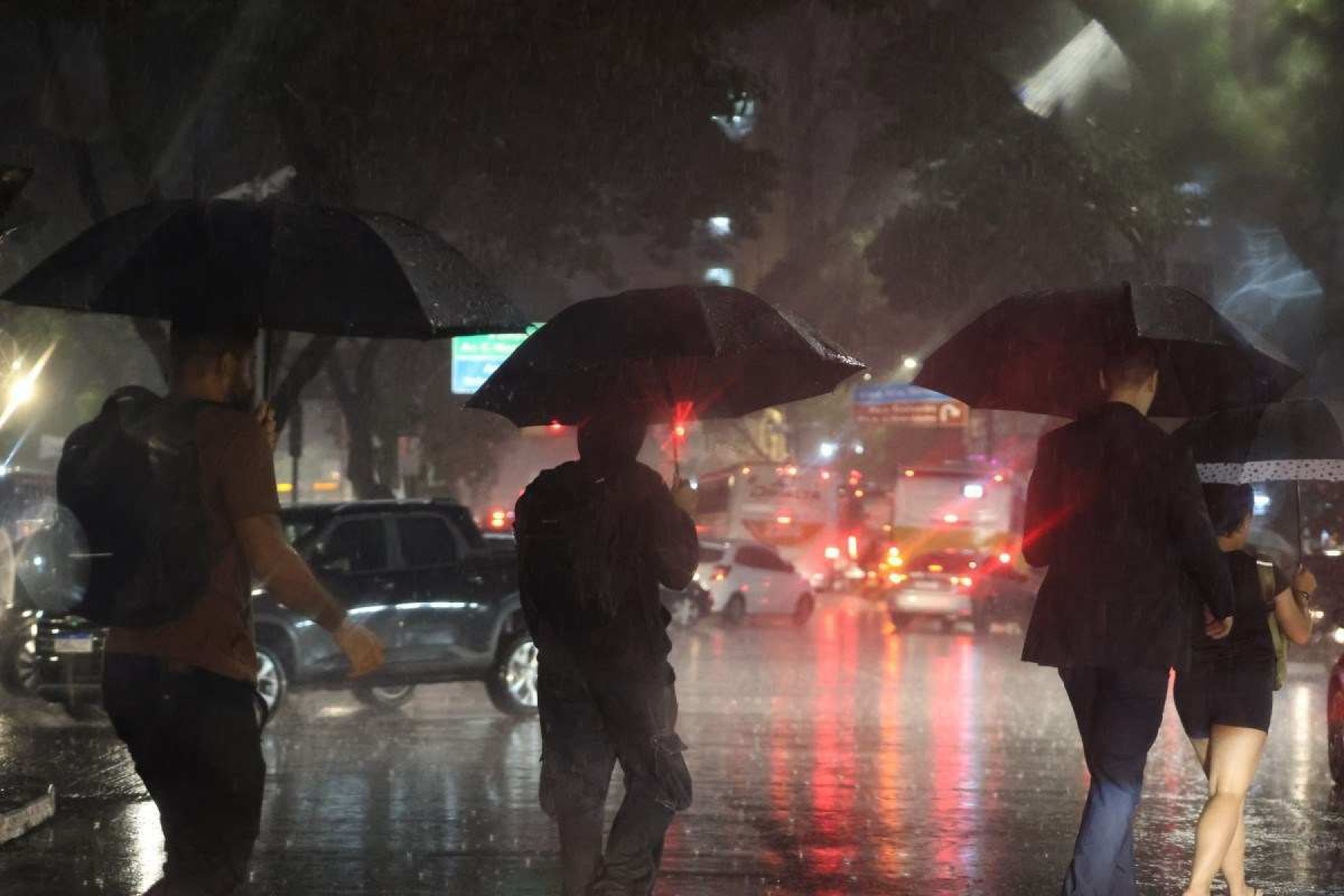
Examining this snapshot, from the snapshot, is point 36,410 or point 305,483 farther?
point 305,483

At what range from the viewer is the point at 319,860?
30.6 ft

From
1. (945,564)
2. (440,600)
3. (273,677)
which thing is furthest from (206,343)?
(945,564)

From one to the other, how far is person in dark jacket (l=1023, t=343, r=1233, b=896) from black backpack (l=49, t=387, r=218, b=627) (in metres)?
2.66

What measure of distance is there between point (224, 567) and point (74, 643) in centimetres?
1146

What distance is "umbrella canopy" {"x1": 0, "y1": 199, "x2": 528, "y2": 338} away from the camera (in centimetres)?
591

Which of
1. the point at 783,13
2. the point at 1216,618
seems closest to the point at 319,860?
the point at 1216,618

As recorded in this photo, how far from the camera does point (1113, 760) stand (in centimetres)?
627

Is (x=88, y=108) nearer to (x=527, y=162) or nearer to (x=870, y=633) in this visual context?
(x=527, y=162)

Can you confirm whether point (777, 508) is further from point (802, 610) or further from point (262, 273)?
point (262, 273)

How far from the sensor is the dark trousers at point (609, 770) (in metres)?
6.16

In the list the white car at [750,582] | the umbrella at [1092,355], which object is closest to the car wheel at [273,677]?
the umbrella at [1092,355]

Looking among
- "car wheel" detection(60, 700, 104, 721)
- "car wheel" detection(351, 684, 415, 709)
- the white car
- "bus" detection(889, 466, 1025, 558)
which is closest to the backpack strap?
"car wheel" detection(60, 700, 104, 721)

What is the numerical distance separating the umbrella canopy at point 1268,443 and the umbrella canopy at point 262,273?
2.96m

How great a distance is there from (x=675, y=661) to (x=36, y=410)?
20655 millimetres
